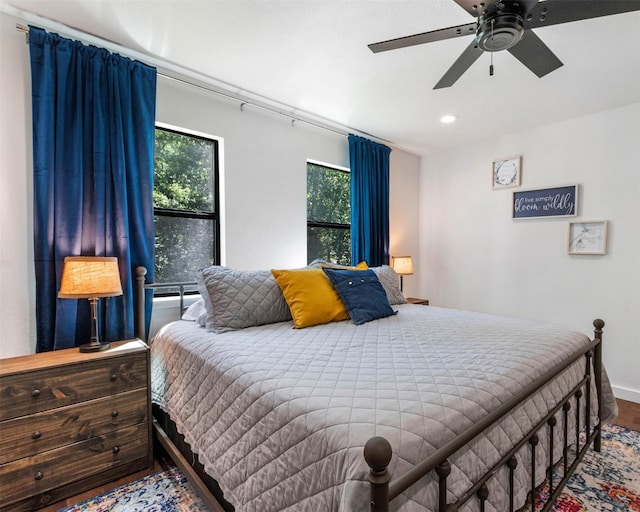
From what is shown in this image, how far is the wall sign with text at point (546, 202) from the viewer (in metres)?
3.10

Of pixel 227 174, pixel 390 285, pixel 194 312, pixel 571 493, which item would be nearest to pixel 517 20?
pixel 390 285

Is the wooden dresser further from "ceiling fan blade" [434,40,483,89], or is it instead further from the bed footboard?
"ceiling fan blade" [434,40,483,89]

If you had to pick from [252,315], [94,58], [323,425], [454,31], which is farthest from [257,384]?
[94,58]

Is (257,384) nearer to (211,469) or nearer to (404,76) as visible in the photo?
(211,469)

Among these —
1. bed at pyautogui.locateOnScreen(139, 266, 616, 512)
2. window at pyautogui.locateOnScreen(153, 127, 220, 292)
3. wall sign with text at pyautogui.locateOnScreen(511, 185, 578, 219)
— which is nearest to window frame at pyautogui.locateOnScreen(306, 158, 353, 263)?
window at pyautogui.locateOnScreen(153, 127, 220, 292)

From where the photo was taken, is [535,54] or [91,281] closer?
[535,54]

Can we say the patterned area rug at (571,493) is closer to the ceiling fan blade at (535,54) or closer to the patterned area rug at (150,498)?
the patterned area rug at (150,498)

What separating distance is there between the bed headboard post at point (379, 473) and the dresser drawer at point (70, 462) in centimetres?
157

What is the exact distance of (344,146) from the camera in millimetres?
3480

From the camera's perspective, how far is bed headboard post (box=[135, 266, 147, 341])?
2.10 m

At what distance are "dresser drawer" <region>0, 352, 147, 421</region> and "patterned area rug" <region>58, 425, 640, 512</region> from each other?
1.58ft

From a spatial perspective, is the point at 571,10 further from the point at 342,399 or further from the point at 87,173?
the point at 87,173

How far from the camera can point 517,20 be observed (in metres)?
1.34

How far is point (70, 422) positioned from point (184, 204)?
1.51m
